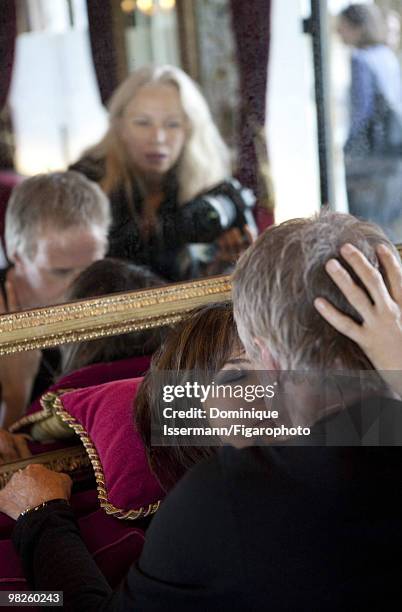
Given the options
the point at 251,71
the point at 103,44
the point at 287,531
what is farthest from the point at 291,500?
the point at 251,71

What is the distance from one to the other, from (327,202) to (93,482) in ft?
3.04

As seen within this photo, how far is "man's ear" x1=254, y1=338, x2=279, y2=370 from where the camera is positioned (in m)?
1.03

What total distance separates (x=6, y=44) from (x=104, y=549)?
3.31ft

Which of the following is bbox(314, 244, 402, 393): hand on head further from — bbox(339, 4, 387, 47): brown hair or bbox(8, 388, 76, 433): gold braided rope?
bbox(339, 4, 387, 47): brown hair

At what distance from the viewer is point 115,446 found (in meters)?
1.60

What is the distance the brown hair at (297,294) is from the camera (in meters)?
0.99

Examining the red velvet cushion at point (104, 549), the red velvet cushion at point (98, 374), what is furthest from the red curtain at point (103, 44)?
the red velvet cushion at point (104, 549)

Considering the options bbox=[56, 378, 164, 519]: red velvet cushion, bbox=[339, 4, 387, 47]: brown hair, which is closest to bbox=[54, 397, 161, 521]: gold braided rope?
bbox=[56, 378, 164, 519]: red velvet cushion

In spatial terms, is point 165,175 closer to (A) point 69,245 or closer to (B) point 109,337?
(A) point 69,245

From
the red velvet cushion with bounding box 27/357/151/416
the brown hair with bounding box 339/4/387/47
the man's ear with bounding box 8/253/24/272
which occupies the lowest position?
the red velvet cushion with bounding box 27/357/151/416

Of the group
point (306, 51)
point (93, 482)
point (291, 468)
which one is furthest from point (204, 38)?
point (291, 468)

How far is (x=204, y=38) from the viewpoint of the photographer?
76.2 inches

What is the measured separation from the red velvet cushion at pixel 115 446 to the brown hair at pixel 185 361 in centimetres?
6

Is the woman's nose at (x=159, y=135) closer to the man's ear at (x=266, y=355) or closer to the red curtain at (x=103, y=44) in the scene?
the red curtain at (x=103, y=44)
